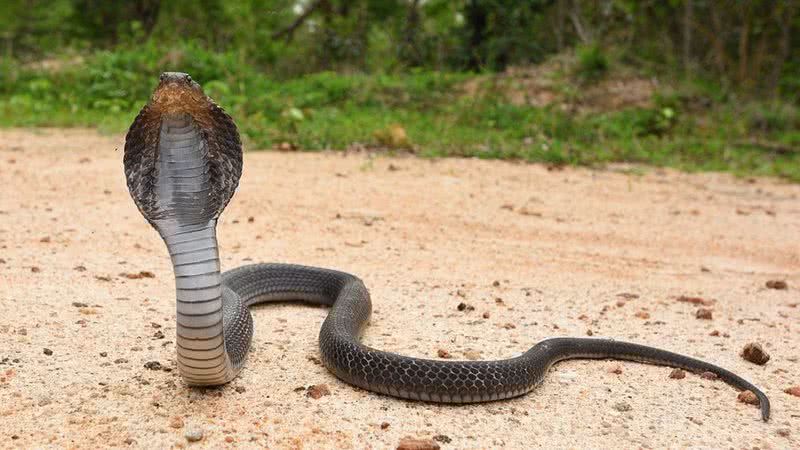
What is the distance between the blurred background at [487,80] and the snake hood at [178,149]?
20.8 ft

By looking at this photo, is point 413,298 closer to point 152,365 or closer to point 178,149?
point 152,365

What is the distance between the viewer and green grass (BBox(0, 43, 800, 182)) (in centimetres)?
959

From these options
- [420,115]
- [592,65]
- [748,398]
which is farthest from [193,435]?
[592,65]

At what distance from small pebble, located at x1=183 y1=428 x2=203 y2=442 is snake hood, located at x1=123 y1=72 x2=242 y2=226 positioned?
0.72m

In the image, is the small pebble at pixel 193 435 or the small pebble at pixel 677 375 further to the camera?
the small pebble at pixel 677 375

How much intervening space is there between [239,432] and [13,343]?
126 centimetres

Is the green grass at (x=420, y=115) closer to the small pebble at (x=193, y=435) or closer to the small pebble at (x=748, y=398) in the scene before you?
the small pebble at (x=748, y=398)

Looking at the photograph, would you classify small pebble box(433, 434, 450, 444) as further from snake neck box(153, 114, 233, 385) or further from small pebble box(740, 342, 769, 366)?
small pebble box(740, 342, 769, 366)

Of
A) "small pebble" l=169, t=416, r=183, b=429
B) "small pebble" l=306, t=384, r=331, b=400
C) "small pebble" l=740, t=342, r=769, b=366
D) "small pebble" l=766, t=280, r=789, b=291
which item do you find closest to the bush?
"small pebble" l=766, t=280, r=789, b=291

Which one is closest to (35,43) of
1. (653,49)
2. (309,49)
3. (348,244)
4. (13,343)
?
(309,49)

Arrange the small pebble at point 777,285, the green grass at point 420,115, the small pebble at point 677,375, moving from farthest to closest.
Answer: the green grass at point 420,115
the small pebble at point 777,285
the small pebble at point 677,375

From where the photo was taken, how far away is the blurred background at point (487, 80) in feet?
33.0

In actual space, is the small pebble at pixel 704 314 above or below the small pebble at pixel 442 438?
below

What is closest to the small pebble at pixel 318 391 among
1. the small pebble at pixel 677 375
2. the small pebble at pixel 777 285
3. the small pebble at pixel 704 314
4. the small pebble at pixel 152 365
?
the small pebble at pixel 152 365
